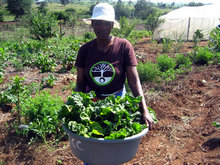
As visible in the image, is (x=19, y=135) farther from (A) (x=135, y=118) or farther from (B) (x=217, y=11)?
(B) (x=217, y=11)

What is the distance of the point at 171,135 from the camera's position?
11.2 ft

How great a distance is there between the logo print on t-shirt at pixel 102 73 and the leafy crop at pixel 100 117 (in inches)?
17.2

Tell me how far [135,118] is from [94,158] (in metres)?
0.45

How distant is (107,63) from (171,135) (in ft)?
6.54

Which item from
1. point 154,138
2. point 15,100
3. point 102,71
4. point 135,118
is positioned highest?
point 102,71

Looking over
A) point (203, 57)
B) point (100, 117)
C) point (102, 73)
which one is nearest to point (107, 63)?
point (102, 73)

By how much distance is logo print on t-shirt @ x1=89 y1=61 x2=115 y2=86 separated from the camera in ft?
6.72

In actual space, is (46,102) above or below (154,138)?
above

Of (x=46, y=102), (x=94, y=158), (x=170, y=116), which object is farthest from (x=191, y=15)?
(x=94, y=158)

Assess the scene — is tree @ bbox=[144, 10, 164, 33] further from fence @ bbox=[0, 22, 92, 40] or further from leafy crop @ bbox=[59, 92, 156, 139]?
leafy crop @ bbox=[59, 92, 156, 139]

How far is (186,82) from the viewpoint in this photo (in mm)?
5309

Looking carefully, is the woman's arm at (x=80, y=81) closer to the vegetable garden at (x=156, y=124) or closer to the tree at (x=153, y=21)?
the vegetable garden at (x=156, y=124)

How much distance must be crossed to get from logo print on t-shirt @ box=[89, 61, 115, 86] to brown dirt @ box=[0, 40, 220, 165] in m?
1.35

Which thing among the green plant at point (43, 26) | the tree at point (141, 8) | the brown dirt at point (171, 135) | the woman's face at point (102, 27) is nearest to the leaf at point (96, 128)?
the woman's face at point (102, 27)
